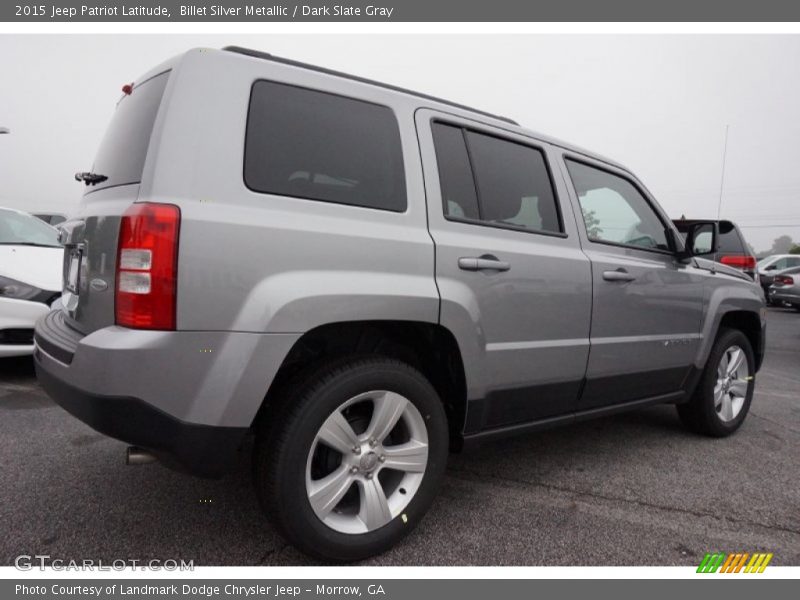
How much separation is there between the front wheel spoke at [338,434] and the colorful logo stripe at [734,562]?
1443mm

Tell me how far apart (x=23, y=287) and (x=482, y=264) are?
3869 millimetres

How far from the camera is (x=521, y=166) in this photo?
2701 mm

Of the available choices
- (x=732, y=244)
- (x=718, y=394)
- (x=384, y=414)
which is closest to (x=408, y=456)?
(x=384, y=414)

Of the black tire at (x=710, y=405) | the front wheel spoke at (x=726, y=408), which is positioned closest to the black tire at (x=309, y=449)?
the black tire at (x=710, y=405)

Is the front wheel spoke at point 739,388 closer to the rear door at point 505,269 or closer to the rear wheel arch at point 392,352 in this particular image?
the rear door at point 505,269

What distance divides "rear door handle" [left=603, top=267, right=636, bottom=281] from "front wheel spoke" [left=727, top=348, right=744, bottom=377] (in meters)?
1.48

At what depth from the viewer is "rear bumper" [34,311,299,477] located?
168cm

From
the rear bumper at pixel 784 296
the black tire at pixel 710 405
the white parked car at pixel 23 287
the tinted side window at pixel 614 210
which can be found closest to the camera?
the tinted side window at pixel 614 210

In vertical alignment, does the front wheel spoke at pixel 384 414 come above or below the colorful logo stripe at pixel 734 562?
above

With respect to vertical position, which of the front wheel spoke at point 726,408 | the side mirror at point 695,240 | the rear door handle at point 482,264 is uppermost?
the side mirror at point 695,240

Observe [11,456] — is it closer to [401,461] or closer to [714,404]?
[401,461]

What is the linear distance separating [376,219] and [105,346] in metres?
1.02

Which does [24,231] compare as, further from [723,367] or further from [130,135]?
[723,367]

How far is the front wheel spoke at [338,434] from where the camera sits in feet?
6.36
